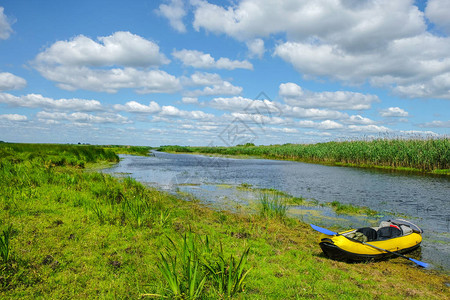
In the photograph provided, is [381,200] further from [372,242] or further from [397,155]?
[397,155]

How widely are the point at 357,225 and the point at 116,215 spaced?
898cm

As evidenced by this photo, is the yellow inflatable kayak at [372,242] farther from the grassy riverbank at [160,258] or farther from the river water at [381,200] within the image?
the river water at [381,200]

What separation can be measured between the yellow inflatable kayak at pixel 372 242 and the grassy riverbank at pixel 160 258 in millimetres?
279

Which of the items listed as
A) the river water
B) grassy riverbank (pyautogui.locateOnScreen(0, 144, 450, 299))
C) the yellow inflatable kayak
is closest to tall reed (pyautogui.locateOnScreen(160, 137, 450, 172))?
the river water

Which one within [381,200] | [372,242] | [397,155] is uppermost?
[397,155]

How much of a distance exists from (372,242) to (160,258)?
18.8ft

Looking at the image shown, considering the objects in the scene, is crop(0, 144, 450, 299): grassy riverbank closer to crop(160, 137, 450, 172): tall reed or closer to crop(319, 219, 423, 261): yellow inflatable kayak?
crop(319, 219, 423, 261): yellow inflatable kayak

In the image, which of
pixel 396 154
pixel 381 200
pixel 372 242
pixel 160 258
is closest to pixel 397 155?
pixel 396 154

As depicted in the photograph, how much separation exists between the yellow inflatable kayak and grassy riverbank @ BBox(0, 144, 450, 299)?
0.91ft

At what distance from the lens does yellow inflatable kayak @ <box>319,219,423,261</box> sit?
6.98 meters

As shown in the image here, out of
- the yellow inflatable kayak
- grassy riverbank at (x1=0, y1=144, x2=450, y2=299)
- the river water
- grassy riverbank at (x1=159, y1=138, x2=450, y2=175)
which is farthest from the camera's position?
grassy riverbank at (x1=159, y1=138, x2=450, y2=175)

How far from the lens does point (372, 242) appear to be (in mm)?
Result: 7469

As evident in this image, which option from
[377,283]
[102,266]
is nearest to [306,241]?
[377,283]

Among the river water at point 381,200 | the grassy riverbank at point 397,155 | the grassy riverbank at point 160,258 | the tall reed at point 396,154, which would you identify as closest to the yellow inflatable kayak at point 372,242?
the grassy riverbank at point 160,258
